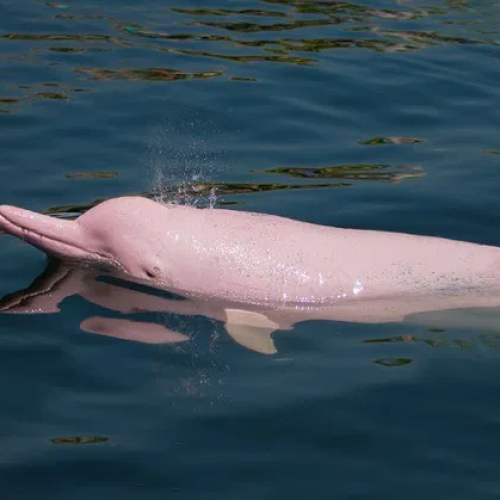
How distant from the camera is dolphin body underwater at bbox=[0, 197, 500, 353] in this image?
957cm

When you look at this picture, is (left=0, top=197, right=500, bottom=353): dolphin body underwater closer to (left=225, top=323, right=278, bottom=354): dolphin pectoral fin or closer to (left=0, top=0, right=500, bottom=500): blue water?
(left=0, top=0, right=500, bottom=500): blue water

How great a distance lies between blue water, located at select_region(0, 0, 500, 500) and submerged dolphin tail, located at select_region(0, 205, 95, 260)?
1.17ft

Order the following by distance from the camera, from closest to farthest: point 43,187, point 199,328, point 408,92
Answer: point 199,328 → point 43,187 → point 408,92

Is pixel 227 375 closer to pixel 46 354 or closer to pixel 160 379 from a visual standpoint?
pixel 160 379

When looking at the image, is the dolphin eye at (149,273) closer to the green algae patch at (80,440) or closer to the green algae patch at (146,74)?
the green algae patch at (80,440)

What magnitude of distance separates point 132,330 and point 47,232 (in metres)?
1.26

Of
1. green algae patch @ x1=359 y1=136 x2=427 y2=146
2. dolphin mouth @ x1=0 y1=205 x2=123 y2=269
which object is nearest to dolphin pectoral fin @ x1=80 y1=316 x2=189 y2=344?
dolphin mouth @ x1=0 y1=205 x2=123 y2=269

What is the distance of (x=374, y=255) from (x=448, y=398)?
1.86m

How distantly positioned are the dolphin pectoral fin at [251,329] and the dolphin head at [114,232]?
82 cm

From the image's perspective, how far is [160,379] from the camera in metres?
8.24

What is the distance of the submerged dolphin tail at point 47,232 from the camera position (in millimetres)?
9562

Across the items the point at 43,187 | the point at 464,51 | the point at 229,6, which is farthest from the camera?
the point at 229,6

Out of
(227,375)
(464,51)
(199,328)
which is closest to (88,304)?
(199,328)

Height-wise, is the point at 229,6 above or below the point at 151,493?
above
